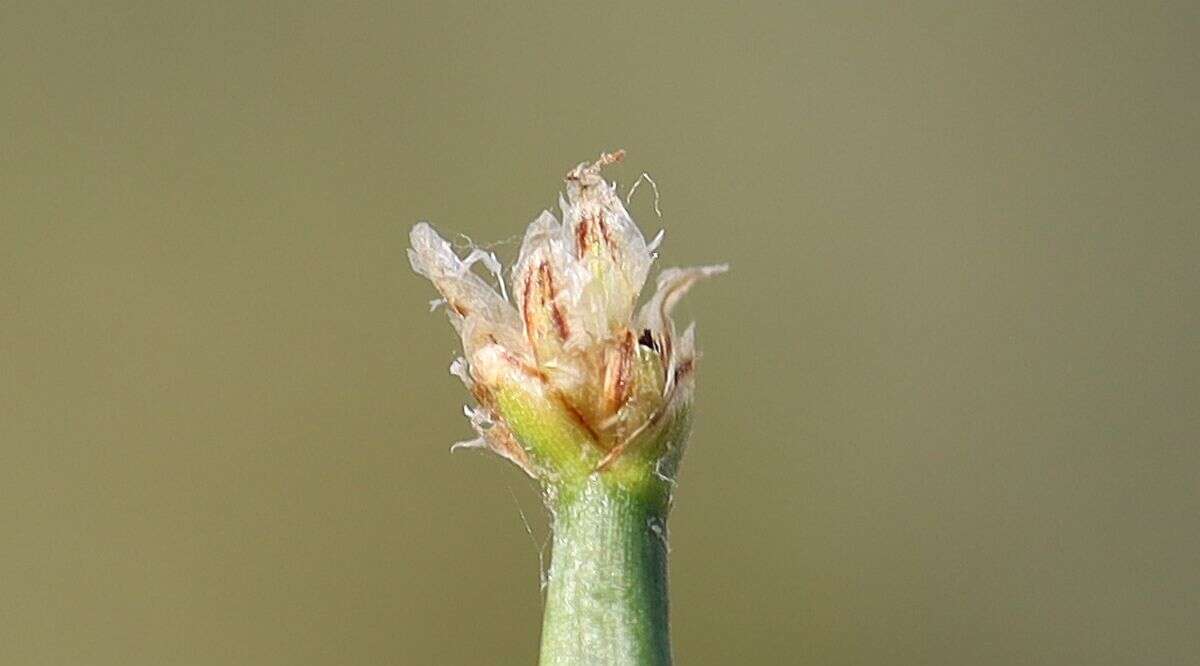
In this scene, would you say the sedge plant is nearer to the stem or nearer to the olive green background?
the stem

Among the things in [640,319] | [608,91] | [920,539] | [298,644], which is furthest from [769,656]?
[640,319]

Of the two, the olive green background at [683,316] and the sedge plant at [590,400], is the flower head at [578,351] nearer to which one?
the sedge plant at [590,400]

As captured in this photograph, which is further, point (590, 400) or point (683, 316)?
point (683, 316)

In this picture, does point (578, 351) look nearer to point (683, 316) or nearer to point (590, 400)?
point (590, 400)

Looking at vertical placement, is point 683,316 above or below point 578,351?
above

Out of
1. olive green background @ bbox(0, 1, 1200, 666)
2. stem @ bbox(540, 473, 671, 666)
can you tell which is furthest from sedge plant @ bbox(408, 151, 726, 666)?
olive green background @ bbox(0, 1, 1200, 666)

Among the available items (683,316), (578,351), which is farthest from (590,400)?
(683,316)
